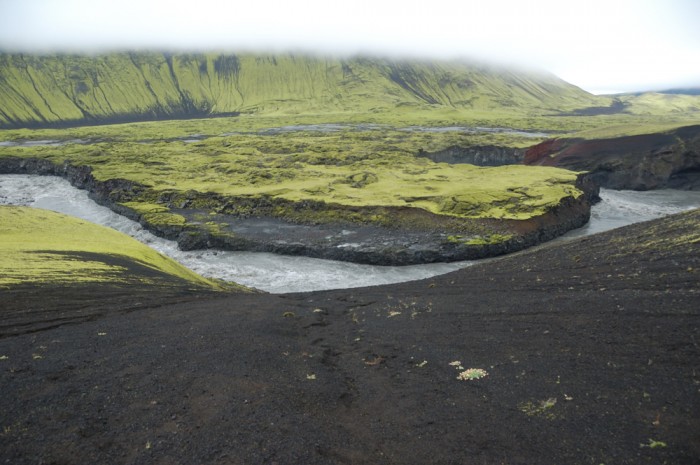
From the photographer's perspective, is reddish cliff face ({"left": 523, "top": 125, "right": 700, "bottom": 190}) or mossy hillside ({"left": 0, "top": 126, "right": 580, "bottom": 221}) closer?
mossy hillside ({"left": 0, "top": 126, "right": 580, "bottom": 221})

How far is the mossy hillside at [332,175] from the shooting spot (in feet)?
204

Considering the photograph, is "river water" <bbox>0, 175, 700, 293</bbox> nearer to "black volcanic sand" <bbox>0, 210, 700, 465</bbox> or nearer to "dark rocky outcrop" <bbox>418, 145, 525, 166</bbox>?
"black volcanic sand" <bbox>0, 210, 700, 465</bbox>

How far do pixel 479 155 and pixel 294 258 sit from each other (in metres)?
73.0

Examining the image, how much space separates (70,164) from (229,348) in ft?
321

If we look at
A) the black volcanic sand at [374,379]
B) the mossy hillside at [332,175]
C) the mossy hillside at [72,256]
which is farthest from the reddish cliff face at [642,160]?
the mossy hillside at [72,256]

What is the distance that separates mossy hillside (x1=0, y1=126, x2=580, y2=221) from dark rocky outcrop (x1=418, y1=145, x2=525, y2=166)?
25.2ft

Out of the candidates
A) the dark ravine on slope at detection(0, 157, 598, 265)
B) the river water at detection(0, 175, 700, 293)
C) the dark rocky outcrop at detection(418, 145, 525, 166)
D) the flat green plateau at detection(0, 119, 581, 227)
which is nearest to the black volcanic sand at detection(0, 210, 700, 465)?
the river water at detection(0, 175, 700, 293)

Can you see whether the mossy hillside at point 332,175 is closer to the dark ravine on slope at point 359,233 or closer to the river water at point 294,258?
the dark ravine on slope at point 359,233

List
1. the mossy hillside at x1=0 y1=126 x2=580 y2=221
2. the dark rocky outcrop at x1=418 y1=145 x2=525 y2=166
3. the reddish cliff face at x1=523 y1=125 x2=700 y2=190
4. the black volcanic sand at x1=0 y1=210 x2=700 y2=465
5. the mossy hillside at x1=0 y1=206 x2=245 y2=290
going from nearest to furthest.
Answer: the black volcanic sand at x1=0 y1=210 x2=700 y2=465 → the mossy hillside at x1=0 y1=206 x2=245 y2=290 → the mossy hillside at x1=0 y1=126 x2=580 y2=221 → the reddish cliff face at x1=523 y1=125 x2=700 y2=190 → the dark rocky outcrop at x1=418 y1=145 x2=525 y2=166

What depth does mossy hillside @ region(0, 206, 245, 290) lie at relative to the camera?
92.9 ft

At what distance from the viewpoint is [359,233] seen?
54.5 meters

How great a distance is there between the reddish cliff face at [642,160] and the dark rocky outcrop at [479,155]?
40.2 ft

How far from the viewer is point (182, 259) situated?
51.1 meters

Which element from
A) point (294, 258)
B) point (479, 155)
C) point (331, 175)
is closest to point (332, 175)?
point (331, 175)
